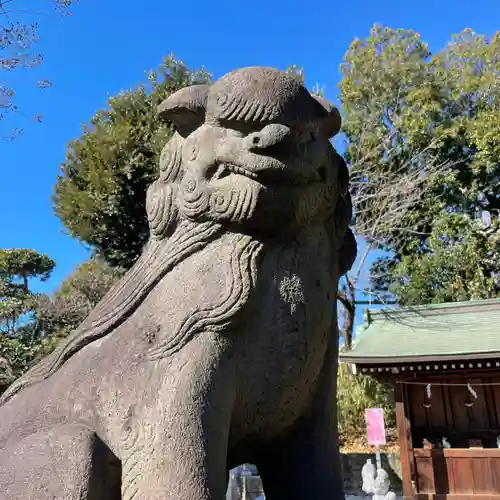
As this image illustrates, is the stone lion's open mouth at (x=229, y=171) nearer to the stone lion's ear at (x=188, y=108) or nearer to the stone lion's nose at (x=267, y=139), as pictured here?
the stone lion's nose at (x=267, y=139)

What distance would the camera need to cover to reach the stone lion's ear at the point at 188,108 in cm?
163

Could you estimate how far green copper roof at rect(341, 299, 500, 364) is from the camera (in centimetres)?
923

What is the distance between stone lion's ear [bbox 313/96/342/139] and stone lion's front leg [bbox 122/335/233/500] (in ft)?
2.49

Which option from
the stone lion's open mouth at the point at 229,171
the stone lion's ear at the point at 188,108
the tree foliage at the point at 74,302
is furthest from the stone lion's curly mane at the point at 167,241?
the tree foliage at the point at 74,302

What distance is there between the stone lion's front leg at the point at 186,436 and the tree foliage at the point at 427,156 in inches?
536

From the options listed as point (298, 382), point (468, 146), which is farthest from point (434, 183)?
point (298, 382)

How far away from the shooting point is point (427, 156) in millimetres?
17047

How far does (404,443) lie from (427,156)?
33.6 feet

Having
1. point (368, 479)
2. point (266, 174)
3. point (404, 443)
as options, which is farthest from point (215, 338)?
point (368, 479)

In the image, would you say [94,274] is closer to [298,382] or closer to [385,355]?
[385,355]

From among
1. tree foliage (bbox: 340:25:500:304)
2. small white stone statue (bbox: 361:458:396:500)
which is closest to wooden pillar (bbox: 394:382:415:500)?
small white stone statue (bbox: 361:458:396:500)

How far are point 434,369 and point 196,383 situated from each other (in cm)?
863

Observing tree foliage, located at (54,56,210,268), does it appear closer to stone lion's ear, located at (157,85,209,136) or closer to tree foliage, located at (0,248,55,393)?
tree foliage, located at (0,248,55,393)

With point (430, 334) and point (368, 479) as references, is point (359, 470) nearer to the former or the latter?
point (368, 479)
